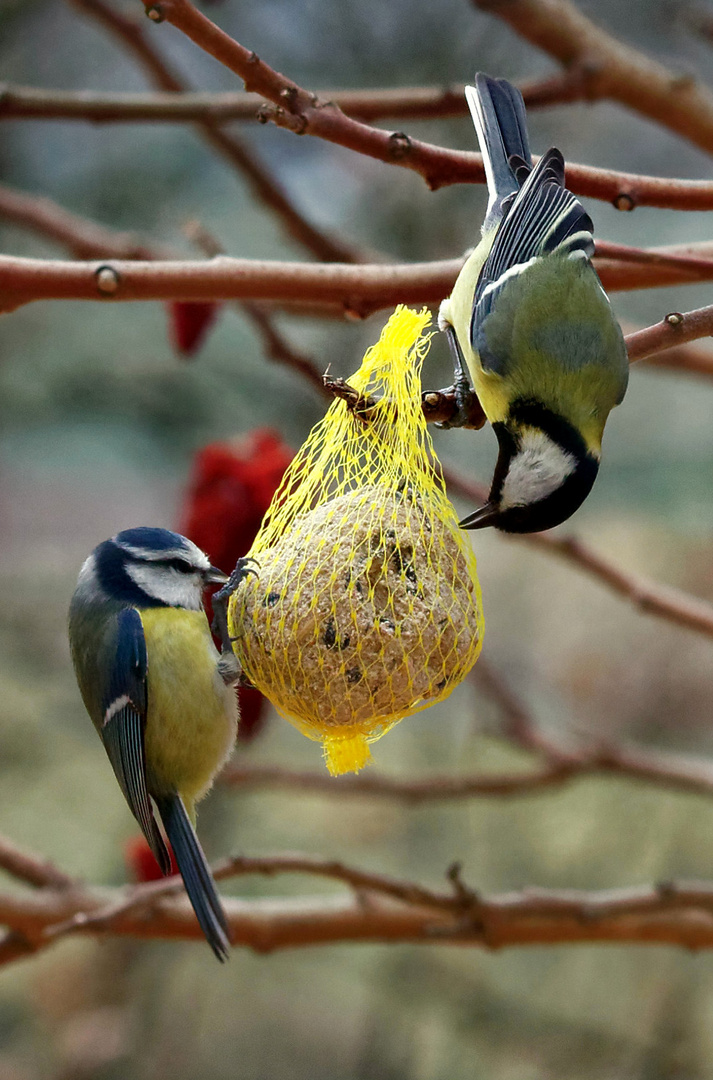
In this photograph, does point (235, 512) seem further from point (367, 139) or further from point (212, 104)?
point (367, 139)

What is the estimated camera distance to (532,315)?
1496mm

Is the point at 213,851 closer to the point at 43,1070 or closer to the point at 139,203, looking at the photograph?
the point at 43,1070

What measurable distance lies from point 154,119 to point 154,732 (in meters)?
1.00

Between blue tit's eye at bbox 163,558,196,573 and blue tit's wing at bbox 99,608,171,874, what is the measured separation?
0.09 metres

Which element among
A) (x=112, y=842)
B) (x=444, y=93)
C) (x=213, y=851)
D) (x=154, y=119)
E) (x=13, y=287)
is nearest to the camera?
(x=13, y=287)

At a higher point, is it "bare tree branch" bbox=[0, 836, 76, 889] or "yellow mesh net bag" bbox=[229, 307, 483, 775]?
→ "yellow mesh net bag" bbox=[229, 307, 483, 775]

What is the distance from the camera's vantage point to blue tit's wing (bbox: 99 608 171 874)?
1.37 m

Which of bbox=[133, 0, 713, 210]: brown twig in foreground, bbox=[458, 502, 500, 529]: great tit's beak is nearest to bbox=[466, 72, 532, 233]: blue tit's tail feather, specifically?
bbox=[133, 0, 713, 210]: brown twig in foreground

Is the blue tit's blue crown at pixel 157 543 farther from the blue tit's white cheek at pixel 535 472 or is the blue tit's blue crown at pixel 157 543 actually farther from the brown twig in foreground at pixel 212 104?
the brown twig in foreground at pixel 212 104

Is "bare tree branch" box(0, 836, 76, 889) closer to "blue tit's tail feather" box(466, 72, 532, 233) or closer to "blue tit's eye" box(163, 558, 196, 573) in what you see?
"blue tit's eye" box(163, 558, 196, 573)

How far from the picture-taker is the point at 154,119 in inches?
70.2

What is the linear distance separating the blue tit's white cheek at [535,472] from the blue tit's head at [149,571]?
0.35m

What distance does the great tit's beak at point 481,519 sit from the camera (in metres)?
1.24

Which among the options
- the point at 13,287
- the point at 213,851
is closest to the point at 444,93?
the point at 13,287
